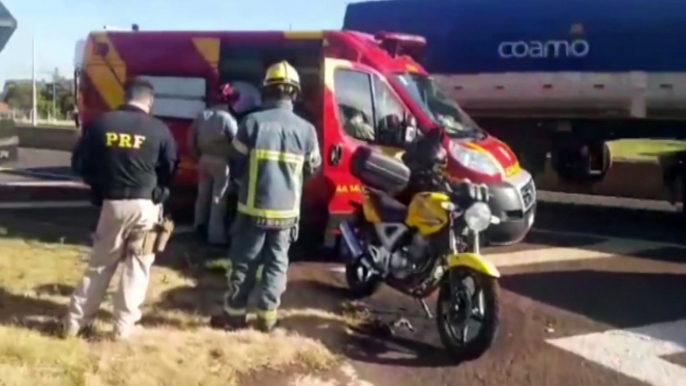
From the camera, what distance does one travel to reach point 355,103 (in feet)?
34.3

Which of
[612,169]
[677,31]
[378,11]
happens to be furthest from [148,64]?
[612,169]

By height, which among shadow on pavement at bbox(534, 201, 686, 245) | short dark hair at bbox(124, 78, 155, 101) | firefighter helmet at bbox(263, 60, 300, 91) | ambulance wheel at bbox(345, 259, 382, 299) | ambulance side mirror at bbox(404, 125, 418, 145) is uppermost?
firefighter helmet at bbox(263, 60, 300, 91)

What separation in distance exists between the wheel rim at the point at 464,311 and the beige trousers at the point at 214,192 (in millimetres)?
3957

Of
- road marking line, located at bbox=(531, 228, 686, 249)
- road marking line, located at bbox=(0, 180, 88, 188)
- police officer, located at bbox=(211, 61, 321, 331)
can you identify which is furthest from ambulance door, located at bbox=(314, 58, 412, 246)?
road marking line, located at bbox=(0, 180, 88, 188)

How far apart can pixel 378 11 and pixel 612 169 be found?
14.9ft

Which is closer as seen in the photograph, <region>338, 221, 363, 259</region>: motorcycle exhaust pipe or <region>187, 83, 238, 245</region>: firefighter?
<region>338, 221, 363, 259</region>: motorcycle exhaust pipe

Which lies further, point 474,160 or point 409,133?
point 474,160

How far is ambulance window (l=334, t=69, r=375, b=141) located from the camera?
10391 mm

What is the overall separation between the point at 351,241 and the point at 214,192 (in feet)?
9.32

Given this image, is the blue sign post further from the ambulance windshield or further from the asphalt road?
the ambulance windshield

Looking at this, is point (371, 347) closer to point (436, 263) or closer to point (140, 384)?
point (436, 263)

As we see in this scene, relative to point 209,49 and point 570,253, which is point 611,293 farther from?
point 209,49

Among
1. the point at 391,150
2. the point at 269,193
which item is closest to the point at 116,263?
the point at 269,193

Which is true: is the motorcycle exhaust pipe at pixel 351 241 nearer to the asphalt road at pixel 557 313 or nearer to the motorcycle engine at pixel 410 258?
the motorcycle engine at pixel 410 258
